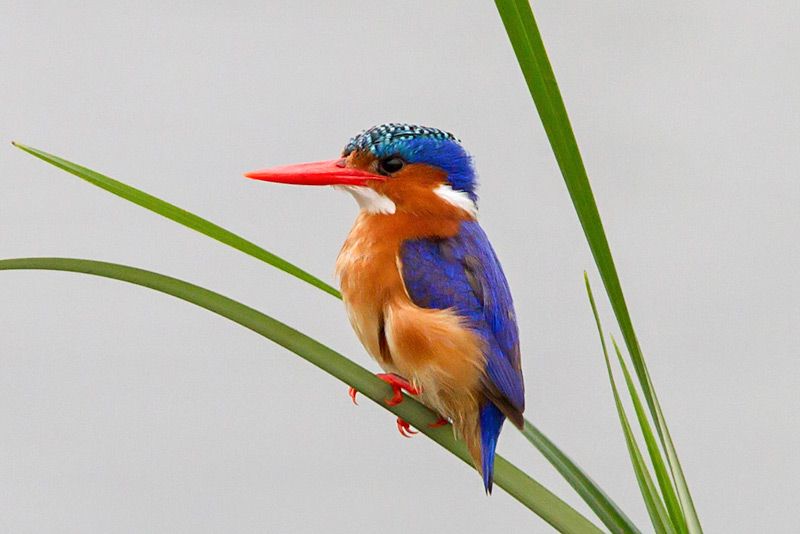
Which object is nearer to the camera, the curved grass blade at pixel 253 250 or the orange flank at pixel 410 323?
the curved grass blade at pixel 253 250

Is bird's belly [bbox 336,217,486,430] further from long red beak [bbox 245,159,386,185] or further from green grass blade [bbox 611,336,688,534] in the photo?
green grass blade [bbox 611,336,688,534]

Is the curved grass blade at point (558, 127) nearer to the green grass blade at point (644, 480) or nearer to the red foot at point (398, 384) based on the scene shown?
the green grass blade at point (644, 480)

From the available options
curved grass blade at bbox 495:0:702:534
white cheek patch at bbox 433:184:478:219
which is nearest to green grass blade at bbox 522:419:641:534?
curved grass blade at bbox 495:0:702:534

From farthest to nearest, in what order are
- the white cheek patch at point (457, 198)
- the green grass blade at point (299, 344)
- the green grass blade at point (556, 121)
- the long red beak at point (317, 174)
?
1. the white cheek patch at point (457, 198)
2. the long red beak at point (317, 174)
3. the green grass blade at point (299, 344)
4. the green grass blade at point (556, 121)

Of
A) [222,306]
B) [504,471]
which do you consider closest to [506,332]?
[504,471]

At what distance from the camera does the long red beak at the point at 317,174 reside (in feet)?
3.54

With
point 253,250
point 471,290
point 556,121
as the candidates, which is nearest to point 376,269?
point 471,290

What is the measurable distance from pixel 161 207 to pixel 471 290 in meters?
0.45

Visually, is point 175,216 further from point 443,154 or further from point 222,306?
point 443,154

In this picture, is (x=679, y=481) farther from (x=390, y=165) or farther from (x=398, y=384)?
(x=390, y=165)

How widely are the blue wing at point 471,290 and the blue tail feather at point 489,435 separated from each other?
1.5 inches

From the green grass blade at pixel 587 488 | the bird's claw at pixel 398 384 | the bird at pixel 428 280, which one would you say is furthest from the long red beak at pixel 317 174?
the green grass blade at pixel 587 488

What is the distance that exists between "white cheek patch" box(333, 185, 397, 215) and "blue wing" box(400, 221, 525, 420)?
6 centimetres

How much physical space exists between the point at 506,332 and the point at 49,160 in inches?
23.8
